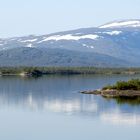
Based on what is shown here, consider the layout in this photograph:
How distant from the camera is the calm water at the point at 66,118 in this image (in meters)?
25.2

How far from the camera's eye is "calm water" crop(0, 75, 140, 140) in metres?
25.2

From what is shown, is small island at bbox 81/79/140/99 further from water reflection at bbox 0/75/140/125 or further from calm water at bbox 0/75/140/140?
calm water at bbox 0/75/140/140

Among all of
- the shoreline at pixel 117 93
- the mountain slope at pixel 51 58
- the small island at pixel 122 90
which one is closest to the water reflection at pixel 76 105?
the shoreline at pixel 117 93

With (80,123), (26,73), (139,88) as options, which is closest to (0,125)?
(80,123)

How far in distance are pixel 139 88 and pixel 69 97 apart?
5704mm

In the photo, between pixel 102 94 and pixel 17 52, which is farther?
pixel 17 52

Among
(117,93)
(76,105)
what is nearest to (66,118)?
(76,105)

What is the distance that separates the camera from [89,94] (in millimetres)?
46000

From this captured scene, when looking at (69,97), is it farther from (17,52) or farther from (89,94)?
(17,52)

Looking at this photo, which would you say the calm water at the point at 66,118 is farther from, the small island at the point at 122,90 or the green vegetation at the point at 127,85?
the green vegetation at the point at 127,85

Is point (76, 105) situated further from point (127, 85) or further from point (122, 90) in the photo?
point (127, 85)

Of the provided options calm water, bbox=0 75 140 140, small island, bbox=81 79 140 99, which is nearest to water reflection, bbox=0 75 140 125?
calm water, bbox=0 75 140 140

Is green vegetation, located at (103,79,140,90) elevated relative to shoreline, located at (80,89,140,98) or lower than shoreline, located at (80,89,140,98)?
elevated

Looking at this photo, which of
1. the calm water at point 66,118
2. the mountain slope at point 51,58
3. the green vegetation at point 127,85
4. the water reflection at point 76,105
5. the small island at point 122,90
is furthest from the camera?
the mountain slope at point 51,58
